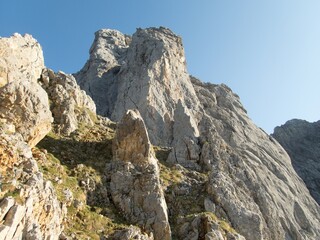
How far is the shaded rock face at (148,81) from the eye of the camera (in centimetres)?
6488

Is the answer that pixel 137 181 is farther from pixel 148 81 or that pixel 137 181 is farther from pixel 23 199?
pixel 148 81

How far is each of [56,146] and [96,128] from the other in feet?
28.7

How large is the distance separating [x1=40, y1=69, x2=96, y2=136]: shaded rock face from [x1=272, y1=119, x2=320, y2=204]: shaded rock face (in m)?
61.4

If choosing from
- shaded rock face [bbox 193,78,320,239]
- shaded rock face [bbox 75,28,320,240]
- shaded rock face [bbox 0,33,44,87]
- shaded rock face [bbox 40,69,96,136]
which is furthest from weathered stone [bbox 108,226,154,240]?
shaded rock face [bbox 40,69,96,136]

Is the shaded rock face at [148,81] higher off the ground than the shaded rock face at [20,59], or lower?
higher

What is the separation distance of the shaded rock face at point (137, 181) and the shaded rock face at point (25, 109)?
7.80 m

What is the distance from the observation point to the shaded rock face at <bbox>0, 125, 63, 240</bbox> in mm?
19516

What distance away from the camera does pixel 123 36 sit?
4801 inches

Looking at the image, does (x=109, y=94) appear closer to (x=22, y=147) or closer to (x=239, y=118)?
(x=239, y=118)

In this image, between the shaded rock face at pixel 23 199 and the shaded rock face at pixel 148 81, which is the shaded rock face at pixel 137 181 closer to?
the shaded rock face at pixel 23 199

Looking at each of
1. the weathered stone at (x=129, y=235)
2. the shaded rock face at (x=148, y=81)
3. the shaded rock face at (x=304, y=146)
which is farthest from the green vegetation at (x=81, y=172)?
the shaded rock face at (x=304, y=146)

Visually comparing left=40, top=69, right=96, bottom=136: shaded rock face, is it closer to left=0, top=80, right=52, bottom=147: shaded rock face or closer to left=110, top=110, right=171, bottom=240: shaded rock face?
left=110, top=110, right=171, bottom=240: shaded rock face

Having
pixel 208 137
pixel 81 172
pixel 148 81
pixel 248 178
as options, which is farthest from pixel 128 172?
pixel 148 81

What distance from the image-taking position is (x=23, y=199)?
68.7 ft
